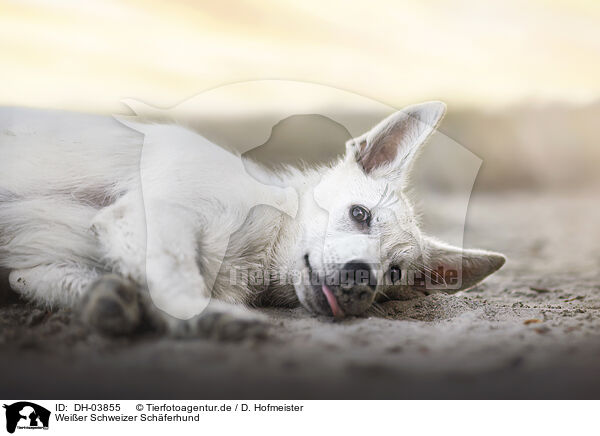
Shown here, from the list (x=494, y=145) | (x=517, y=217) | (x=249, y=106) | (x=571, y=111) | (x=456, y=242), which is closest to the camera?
(x=249, y=106)

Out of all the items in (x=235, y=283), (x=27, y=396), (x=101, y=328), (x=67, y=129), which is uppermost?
(x=67, y=129)

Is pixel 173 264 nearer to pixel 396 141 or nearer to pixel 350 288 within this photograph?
pixel 350 288

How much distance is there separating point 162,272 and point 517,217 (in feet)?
17.4

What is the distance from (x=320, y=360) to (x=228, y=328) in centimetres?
36

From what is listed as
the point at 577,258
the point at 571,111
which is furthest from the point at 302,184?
the point at 571,111

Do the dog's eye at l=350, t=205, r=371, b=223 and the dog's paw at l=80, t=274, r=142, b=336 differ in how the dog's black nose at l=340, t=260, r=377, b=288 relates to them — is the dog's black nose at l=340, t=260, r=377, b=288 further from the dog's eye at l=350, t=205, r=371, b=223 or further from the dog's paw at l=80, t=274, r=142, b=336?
the dog's paw at l=80, t=274, r=142, b=336

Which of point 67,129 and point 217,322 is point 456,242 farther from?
point 67,129

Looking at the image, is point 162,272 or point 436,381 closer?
point 436,381

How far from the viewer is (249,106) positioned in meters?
3.04

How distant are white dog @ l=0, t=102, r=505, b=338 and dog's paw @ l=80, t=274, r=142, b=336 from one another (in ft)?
0.10

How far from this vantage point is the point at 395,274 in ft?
8.90
